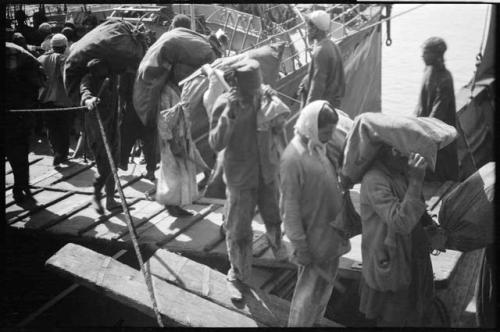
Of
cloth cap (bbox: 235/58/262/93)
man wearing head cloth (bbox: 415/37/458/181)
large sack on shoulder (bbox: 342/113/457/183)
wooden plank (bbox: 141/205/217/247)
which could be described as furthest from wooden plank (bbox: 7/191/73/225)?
man wearing head cloth (bbox: 415/37/458/181)

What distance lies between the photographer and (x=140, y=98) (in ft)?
16.4

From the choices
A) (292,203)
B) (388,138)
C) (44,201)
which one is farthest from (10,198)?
(388,138)

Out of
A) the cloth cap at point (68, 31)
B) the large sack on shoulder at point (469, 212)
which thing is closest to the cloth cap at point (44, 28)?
the cloth cap at point (68, 31)

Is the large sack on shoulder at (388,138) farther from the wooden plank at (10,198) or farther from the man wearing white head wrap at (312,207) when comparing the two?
the wooden plank at (10,198)

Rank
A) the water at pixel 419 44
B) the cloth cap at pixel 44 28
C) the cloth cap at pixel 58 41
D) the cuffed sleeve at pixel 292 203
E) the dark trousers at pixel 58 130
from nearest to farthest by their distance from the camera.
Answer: the cuffed sleeve at pixel 292 203, the water at pixel 419 44, the dark trousers at pixel 58 130, the cloth cap at pixel 58 41, the cloth cap at pixel 44 28

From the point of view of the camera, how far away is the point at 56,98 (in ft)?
18.1

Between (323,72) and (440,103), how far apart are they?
967mm

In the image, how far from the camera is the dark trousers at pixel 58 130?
17.6 feet

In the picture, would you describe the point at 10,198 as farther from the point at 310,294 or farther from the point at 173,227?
the point at 310,294

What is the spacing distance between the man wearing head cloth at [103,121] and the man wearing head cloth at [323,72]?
5.49ft

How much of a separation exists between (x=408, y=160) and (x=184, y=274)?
1.99 meters

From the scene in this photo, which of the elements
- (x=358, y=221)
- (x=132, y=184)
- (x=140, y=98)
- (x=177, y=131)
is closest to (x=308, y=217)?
(x=358, y=221)

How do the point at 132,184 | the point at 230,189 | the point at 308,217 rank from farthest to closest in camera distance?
the point at 132,184, the point at 230,189, the point at 308,217

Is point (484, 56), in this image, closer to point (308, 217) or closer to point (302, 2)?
point (302, 2)
